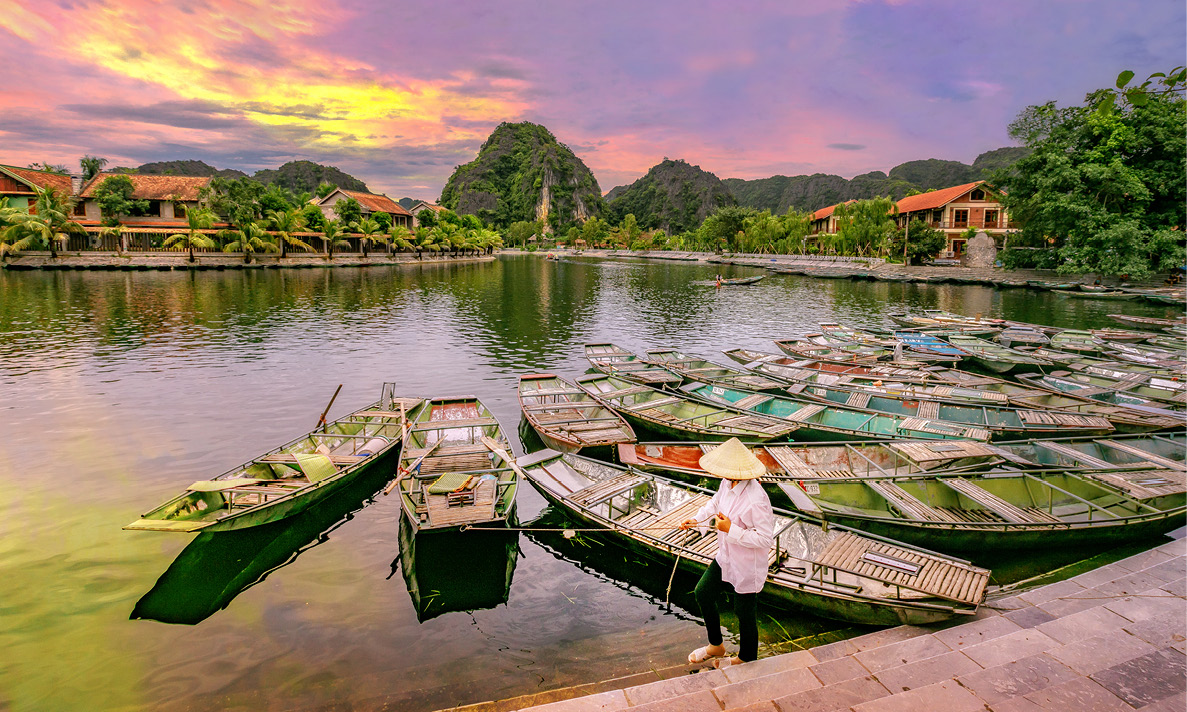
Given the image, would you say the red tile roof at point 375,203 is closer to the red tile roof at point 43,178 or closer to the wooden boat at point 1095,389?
the red tile roof at point 43,178

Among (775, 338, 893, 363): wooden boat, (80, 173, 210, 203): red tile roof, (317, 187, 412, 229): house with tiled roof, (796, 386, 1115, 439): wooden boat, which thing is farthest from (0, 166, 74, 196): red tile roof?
(796, 386, 1115, 439): wooden boat

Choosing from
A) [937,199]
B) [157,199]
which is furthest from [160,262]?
[937,199]

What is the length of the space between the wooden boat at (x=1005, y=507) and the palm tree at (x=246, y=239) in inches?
3036

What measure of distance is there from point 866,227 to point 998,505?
8060 cm

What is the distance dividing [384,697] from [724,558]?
4874 millimetres

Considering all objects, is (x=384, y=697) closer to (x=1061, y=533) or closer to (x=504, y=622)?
(x=504, y=622)

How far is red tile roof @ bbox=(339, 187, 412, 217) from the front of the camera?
9394 centimetres

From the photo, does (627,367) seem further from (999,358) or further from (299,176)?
(299,176)

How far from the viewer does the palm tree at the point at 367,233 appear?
277ft

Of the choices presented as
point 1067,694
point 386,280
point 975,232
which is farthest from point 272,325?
point 975,232

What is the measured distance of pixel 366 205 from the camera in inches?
3713

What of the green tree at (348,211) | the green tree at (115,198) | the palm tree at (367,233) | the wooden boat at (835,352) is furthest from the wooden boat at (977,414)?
the green tree at (348,211)

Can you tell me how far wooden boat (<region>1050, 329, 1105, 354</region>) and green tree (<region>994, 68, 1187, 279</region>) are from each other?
26.4m

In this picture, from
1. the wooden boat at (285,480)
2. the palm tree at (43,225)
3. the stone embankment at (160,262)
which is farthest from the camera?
the stone embankment at (160,262)
